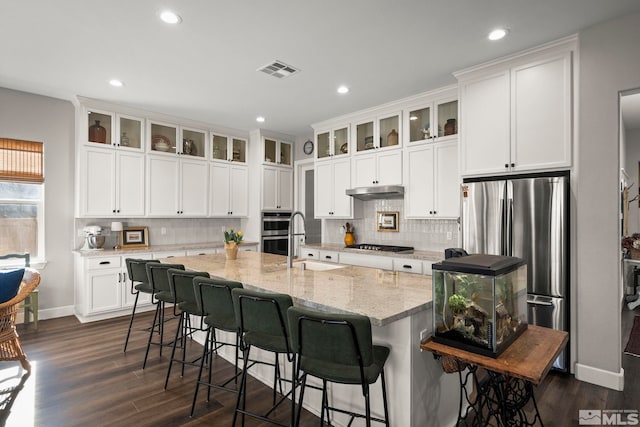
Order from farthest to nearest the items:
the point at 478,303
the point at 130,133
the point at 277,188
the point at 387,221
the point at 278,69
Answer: the point at 277,188 → the point at 387,221 → the point at 130,133 → the point at 278,69 → the point at 478,303

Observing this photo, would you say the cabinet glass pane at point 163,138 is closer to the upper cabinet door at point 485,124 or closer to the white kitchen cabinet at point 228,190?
the white kitchen cabinet at point 228,190

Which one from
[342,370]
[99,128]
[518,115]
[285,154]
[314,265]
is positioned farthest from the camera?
[285,154]

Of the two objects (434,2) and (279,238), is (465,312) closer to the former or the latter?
(434,2)

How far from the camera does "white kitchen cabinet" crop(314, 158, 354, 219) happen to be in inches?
202

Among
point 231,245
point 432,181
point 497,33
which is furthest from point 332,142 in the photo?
point 497,33

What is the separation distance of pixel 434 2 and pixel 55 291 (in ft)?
17.6

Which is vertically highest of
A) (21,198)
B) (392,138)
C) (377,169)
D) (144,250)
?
(392,138)

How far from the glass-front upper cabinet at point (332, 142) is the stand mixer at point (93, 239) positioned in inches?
130

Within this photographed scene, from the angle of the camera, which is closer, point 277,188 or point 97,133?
point 97,133

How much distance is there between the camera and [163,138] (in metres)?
5.16

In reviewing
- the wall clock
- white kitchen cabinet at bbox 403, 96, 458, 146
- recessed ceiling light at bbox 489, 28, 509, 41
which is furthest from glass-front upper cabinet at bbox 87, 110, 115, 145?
recessed ceiling light at bbox 489, 28, 509, 41

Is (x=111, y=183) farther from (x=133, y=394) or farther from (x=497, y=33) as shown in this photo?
(x=497, y=33)

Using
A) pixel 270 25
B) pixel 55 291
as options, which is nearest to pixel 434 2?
pixel 270 25

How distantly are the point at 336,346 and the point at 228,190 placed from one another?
4770mm
